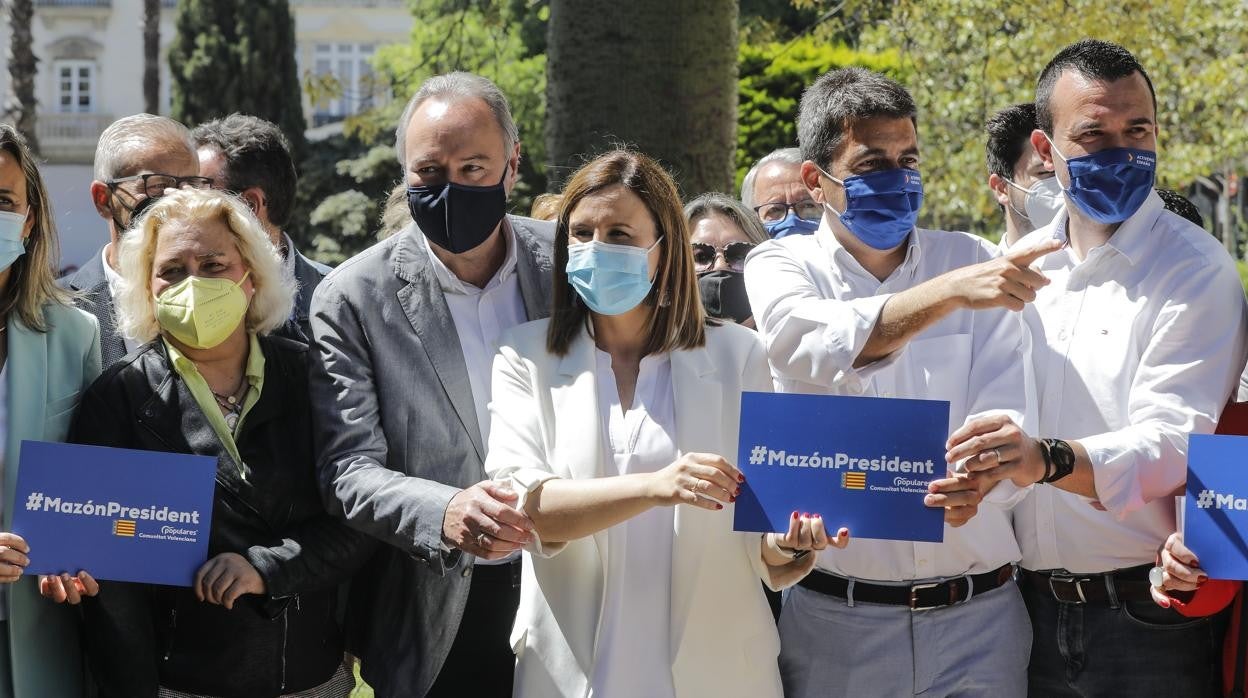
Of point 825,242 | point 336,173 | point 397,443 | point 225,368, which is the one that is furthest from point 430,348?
point 336,173

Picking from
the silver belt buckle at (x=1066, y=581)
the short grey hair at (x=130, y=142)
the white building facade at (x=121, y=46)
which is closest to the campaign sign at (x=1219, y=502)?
the silver belt buckle at (x=1066, y=581)

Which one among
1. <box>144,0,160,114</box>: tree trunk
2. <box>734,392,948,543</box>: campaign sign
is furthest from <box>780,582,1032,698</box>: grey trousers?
<box>144,0,160,114</box>: tree trunk

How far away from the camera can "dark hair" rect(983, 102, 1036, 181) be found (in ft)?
18.9

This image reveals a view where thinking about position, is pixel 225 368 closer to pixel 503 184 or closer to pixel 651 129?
pixel 503 184

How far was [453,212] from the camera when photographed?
4.24 meters

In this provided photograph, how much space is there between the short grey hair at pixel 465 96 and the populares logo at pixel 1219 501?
2227 millimetres

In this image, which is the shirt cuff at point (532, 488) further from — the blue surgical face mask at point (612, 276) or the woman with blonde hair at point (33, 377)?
the woman with blonde hair at point (33, 377)

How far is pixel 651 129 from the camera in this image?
23.3ft

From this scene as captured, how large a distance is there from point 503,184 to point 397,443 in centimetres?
88

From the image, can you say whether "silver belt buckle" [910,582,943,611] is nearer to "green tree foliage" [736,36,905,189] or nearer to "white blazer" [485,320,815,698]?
"white blazer" [485,320,815,698]

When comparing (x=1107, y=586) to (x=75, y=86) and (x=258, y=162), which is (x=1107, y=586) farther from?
(x=75, y=86)

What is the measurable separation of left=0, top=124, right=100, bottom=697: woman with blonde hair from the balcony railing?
42710mm

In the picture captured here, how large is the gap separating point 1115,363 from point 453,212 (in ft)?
6.29

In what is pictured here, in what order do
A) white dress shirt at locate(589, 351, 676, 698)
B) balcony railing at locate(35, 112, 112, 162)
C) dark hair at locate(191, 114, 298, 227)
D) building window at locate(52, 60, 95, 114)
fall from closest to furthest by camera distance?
white dress shirt at locate(589, 351, 676, 698) < dark hair at locate(191, 114, 298, 227) < balcony railing at locate(35, 112, 112, 162) < building window at locate(52, 60, 95, 114)
